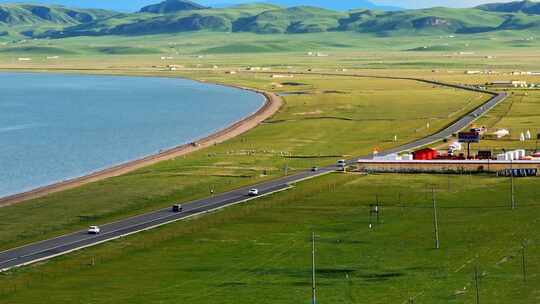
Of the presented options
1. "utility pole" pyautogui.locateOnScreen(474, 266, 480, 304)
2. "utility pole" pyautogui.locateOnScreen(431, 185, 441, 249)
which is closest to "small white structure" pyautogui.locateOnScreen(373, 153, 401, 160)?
"utility pole" pyautogui.locateOnScreen(431, 185, 441, 249)

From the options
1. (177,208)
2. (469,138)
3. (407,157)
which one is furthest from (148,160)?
(177,208)

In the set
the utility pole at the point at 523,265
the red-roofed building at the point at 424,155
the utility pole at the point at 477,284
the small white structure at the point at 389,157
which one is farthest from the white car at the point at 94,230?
the red-roofed building at the point at 424,155

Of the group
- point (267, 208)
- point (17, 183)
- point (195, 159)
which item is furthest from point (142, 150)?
point (267, 208)

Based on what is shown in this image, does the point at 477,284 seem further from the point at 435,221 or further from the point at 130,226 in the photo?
the point at 130,226

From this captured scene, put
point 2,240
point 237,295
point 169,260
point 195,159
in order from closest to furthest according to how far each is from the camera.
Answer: point 237,295 < point 169,260 < point 2,240 < point 195,159

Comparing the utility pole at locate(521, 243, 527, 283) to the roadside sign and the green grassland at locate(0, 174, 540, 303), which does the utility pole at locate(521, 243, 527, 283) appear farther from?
the roadside sign

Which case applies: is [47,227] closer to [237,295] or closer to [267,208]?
[267,208]
